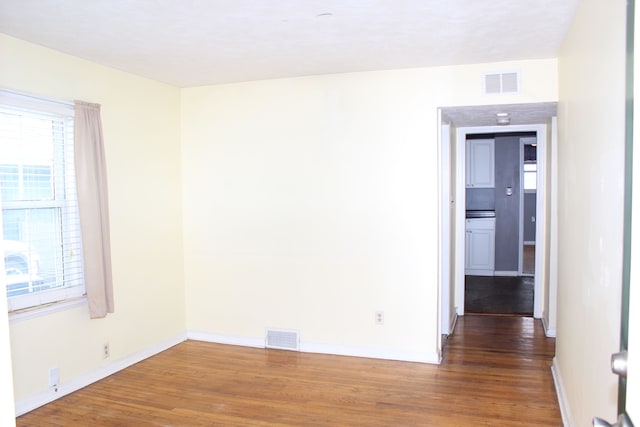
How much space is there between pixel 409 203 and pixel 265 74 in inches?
67.9

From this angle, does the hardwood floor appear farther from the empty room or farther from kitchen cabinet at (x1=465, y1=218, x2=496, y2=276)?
kitchen cabinet at (x1=465, y1=218, x2=496, y2=276)

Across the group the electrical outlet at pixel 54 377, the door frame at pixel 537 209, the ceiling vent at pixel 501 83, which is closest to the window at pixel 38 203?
the electrical outlet at pixel 54 377

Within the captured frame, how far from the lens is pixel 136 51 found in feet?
11.8

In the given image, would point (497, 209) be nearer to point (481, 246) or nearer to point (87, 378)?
point (481, 246)

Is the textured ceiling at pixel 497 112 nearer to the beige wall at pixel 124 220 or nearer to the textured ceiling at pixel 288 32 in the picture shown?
the textured ceiling at pixel 288 32

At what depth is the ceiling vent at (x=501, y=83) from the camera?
3.95 m

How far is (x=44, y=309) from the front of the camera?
3.48 meters

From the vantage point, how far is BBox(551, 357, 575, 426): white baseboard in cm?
298

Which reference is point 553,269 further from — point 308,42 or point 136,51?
point 136,51

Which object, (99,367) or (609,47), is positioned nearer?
(609,47)

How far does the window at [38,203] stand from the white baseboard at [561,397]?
3.55m

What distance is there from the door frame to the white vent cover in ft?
6.91

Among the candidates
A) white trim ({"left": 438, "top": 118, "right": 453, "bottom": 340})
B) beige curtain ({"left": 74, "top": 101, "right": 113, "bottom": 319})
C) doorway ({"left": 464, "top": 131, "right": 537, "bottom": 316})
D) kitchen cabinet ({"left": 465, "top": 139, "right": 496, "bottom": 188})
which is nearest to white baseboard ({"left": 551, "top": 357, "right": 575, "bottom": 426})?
white trim ({"left": 438, "top": 118, "right": 453, "bottom": 340})

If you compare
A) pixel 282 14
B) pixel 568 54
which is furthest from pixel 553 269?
pixel 282 14
